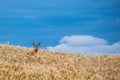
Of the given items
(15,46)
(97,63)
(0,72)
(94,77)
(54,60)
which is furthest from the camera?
(15,46)

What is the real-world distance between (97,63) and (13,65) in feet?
30.2

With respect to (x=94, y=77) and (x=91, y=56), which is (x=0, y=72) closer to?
(x=94, y=77)

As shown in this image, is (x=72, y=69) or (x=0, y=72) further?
(x=72, y=69)

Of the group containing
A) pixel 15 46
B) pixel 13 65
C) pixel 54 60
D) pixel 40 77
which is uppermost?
pixel 15 46

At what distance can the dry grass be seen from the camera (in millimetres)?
17125

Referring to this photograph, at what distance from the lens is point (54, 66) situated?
2092 centimetres

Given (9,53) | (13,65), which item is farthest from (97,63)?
(13,65)

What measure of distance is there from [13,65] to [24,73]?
4.44 ft

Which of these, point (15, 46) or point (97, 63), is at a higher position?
point (15, 46)

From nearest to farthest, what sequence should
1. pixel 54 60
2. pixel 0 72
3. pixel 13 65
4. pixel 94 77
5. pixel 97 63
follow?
pixel 0 72 → pixel 13 65 → pixel 94 77 → pixel 54 60 → pixel 97 63

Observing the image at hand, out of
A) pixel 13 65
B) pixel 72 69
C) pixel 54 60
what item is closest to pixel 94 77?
pixel 72 69

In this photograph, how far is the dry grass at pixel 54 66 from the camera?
1712 centimetres

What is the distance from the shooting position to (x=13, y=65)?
18047 mm

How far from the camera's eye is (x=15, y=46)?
91.1 feet
